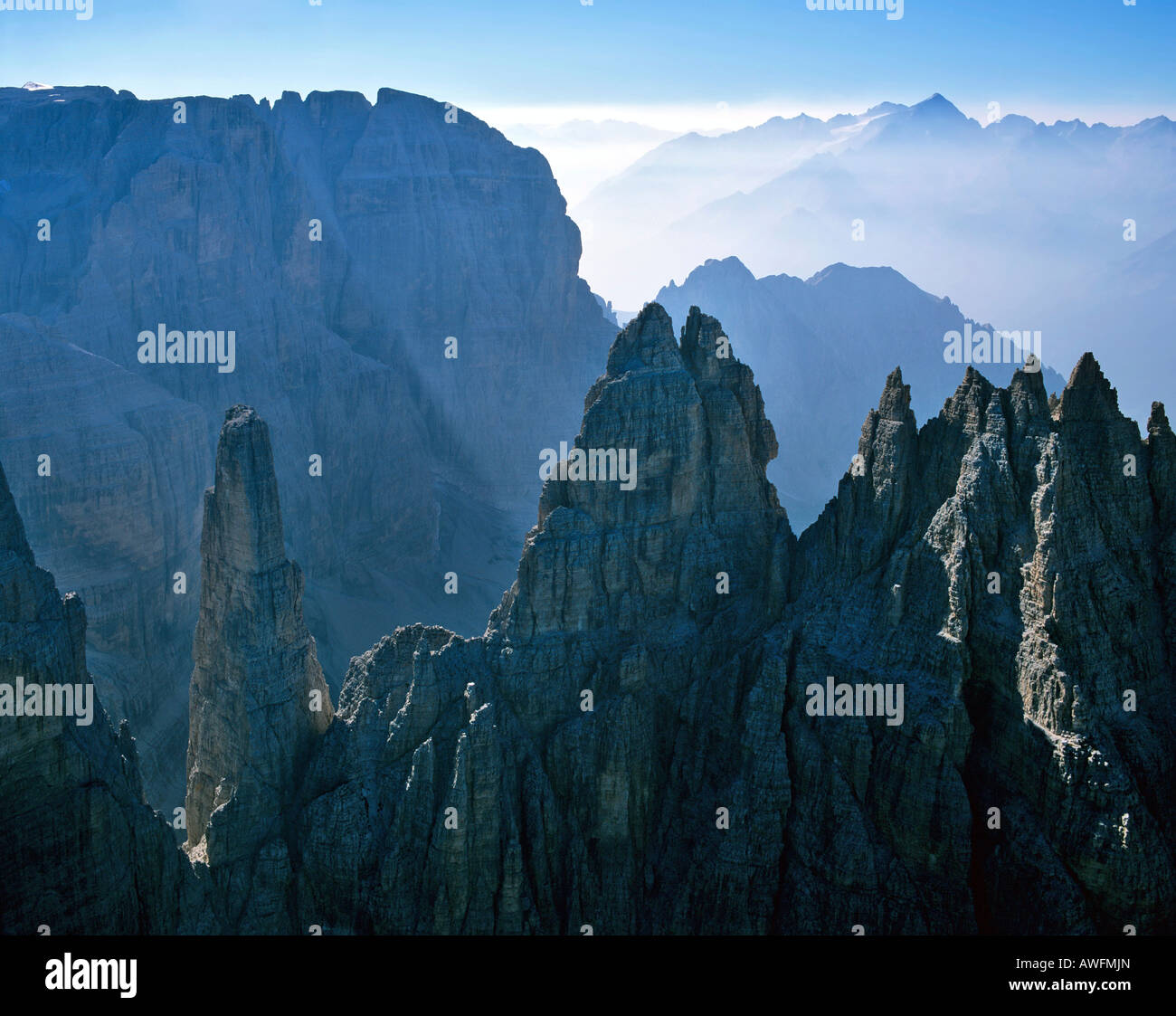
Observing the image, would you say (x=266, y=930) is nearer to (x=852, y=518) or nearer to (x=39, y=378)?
(x=852, y=518)

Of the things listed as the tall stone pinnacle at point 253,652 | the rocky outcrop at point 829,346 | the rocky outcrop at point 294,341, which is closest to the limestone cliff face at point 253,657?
the tall stone pinnacle at point 253,652

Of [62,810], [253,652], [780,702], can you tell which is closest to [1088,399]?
[780,702]

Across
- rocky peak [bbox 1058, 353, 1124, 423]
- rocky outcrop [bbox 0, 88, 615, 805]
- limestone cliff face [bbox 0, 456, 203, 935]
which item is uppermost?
rocky outcrop [bbox 0, 88, 615, 805]

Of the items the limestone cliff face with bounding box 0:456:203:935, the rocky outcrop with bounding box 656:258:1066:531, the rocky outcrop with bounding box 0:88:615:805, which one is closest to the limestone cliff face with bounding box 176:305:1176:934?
the limestone cliff face with bounding box 0:456:203:935

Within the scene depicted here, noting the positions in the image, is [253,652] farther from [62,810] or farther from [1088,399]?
[1088,399]

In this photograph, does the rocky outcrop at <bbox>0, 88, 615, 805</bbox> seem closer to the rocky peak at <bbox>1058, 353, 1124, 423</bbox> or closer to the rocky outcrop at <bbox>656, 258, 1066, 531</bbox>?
the rocky outcrop at <bbox>656, 258, 1066, 531</bbox>

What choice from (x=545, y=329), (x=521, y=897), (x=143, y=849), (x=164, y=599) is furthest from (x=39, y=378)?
(x=545, y=329)

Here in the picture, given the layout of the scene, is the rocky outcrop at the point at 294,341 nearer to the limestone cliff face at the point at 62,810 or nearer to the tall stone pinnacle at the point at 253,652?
the tall stone pinnacle at the point at 253,652
